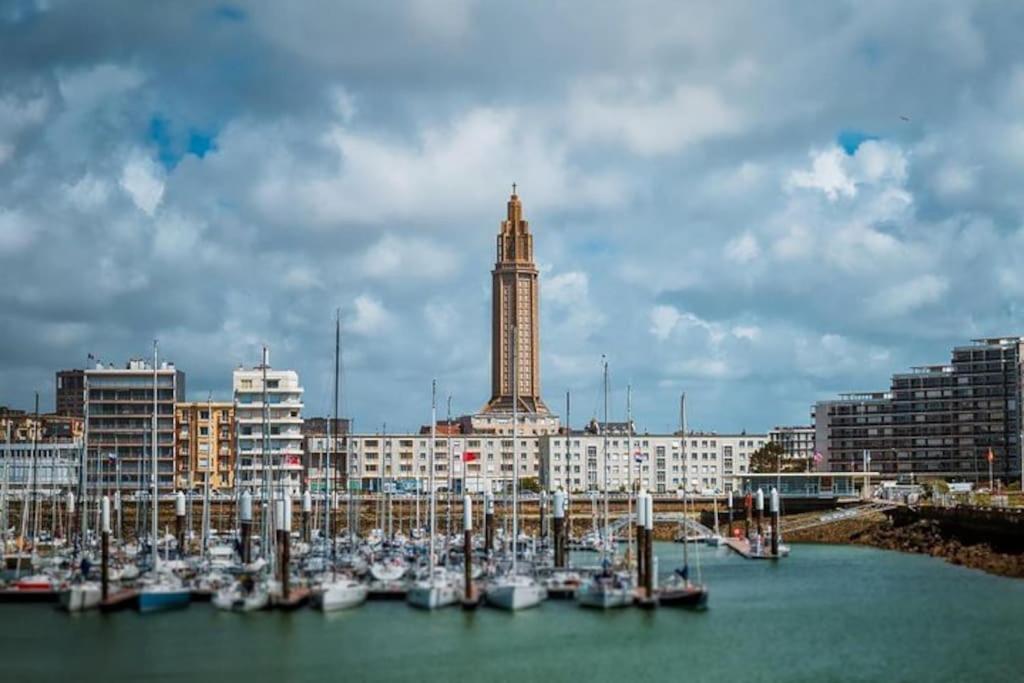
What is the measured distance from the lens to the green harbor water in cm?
6175

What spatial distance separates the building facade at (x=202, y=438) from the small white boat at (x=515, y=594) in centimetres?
8946

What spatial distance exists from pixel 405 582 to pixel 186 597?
11.8 meters

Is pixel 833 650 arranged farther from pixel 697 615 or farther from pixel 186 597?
pixel 186 597

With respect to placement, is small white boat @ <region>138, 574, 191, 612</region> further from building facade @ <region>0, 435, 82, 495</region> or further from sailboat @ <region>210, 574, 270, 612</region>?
building facade @ <region>0, 435, 82, 495</region>

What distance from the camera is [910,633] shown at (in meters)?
72.1

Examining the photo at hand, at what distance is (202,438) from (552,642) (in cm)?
10439

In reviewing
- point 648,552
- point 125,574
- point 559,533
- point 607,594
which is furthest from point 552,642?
point 125,574

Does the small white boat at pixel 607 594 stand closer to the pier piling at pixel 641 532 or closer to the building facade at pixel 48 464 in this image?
the pier piling at pixel 641 532

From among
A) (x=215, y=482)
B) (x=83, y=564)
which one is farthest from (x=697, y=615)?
(x=215, y=482)

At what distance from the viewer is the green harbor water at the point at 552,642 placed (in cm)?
6175

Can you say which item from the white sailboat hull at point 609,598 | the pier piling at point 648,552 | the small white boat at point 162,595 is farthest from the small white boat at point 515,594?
the small white boat at point 162,595

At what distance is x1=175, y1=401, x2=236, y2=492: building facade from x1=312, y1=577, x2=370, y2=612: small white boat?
87.3 metres

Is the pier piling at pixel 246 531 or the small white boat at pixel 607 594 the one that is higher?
the pier piling at pixel 246 531

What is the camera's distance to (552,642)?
6831 centimetres
